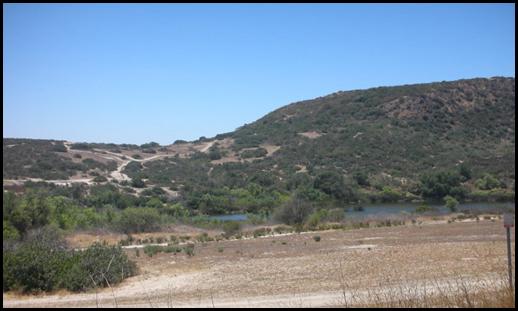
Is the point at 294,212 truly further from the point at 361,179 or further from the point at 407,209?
the point at 361,179

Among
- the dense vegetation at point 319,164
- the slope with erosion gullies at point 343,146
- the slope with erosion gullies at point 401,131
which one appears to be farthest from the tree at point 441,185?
the slope with erosion gullies at point 401,131

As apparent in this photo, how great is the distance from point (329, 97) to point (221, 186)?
55.5 m

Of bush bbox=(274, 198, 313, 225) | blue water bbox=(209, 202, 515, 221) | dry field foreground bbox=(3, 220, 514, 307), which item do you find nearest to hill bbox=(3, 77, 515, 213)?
blue water bbox=(209, 202, 515, 221)

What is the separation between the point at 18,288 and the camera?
1852cm

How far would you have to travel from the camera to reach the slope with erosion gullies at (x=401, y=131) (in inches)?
3227

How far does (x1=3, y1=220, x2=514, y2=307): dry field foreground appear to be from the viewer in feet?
41.2

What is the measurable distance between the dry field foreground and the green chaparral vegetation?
6280 mm

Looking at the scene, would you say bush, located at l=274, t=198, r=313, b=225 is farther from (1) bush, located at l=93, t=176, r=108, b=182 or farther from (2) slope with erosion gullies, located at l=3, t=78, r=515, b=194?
(1) bush, located at l=93, t=176, r=108, b=182

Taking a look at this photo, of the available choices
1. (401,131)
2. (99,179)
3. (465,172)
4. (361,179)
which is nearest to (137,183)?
(99,179)

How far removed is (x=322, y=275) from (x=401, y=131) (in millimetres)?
78240

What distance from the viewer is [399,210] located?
57.3 metres

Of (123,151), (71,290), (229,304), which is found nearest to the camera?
(229,304)

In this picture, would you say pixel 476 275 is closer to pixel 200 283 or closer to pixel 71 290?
pixel 200 283

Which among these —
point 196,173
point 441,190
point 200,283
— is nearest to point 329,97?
point 196,173
